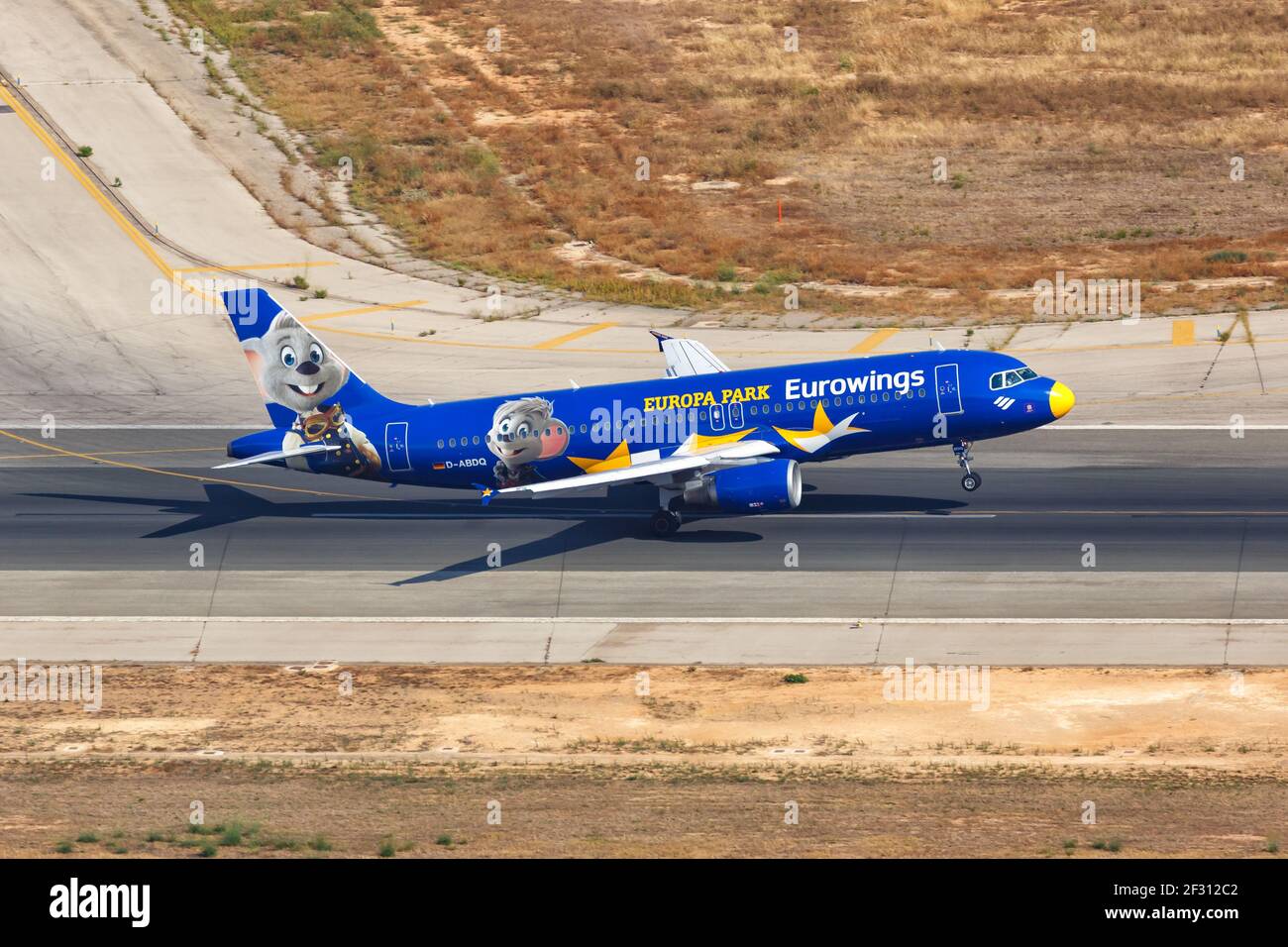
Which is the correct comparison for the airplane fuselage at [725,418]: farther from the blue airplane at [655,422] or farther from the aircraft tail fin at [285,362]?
the aircraft tail fin at [285,362]

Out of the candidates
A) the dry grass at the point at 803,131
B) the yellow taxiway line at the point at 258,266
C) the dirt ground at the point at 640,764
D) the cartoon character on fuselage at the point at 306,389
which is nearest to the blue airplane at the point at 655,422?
the cartoon character on fuselage at the point at 306,389

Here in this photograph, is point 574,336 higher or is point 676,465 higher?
point 574,336

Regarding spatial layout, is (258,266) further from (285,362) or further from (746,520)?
(746,520)

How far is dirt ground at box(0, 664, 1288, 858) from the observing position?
2888 cm

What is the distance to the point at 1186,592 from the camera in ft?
145

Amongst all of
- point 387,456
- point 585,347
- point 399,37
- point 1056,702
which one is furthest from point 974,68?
point 1056,702

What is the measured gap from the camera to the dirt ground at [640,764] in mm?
28875

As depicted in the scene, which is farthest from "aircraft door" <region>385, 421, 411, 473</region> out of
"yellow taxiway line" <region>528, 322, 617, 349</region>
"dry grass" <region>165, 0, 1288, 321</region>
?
"dry grass" <region>165, 0, 1288, 321</region>

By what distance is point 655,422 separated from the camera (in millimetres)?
49469

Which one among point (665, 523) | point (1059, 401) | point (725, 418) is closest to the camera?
point (1059, 401)

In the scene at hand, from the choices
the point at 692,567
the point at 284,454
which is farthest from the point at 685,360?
the point at 284,454

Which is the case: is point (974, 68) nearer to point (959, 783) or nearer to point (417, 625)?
point (417, 625)

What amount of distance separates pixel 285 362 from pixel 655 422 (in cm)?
1101

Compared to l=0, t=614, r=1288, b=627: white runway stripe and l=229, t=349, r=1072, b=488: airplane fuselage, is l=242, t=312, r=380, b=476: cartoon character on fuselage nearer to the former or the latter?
l=229, t=349, r=1072, b=488: airplane fuselage
